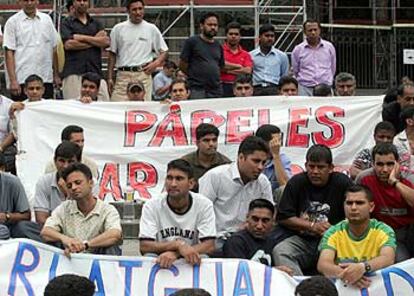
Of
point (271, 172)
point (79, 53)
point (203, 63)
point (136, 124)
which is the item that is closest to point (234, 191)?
point (271, 172)

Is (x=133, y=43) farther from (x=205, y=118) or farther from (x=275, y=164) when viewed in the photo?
(x=275, y=164)

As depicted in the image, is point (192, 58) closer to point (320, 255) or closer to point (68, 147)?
point (68, 147)

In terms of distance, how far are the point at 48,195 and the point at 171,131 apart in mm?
2645

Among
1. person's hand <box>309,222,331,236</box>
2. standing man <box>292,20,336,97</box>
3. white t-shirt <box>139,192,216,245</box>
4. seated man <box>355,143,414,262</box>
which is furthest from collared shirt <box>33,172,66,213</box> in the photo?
standing man <box>292,20,336,97</box>

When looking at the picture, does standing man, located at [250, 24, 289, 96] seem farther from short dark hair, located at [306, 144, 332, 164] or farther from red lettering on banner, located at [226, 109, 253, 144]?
short dark hair, located at [306, 144, 332, 164]

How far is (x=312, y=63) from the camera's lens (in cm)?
1277

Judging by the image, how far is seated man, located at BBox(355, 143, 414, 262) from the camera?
8.28 meters

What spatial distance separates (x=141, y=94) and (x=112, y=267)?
4364 mm

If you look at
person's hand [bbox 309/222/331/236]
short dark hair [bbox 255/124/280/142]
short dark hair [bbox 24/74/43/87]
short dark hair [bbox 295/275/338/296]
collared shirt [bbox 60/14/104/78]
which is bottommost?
short dark hair [bbox 295/275/338/296]

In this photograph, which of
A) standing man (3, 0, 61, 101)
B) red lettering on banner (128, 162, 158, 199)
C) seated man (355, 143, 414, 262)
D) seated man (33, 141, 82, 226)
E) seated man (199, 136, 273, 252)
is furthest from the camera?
standing man (3, 0, 61, 101)

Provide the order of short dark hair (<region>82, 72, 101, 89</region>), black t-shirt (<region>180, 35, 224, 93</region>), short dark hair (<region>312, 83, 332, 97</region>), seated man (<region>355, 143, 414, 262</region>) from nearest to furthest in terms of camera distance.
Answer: seated man (<region>355, 143, 414, 262</region>)
short dark hair (<region>82, 72, 101, 89</region>)
short dark hair (<region>312, 83, 332, 97</region>)
black t-shirt (<region>180, 35, 224, 93</region>)

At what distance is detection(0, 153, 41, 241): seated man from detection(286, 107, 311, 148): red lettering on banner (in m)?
→ 3.39

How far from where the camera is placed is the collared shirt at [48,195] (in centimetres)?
872

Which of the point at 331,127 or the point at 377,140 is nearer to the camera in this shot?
the point at 377,140
